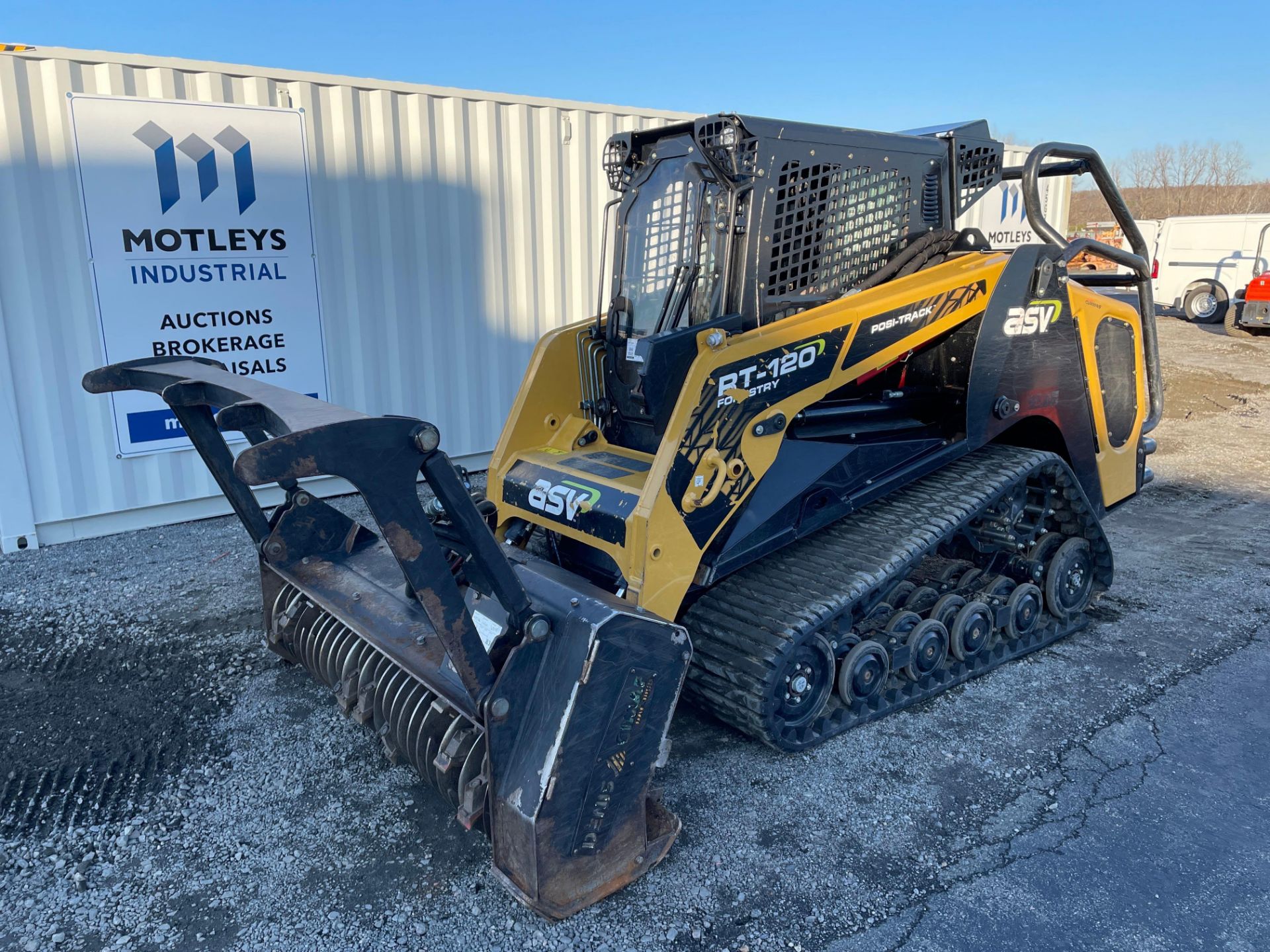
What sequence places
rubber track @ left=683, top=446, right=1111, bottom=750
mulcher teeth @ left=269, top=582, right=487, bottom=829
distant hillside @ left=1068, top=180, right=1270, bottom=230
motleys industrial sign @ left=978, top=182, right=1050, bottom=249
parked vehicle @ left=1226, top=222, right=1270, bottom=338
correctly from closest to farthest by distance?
mulcher teeth @ left=269, top=582, right=487, bottom=829 → rubber track @ left=683, top=446, right=1111, bottom=750 → motleys industrial sign @ left=978, top=182, right=1050, bottom=249 → parked vehicle @ left=1226, top=222, right=1270, bottom=338 → distant hillside @ left=1068, top=180, right=1270, bottom=230

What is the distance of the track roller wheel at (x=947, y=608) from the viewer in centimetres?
398

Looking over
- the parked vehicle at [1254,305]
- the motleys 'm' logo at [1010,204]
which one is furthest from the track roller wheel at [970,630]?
the parked vehicle at [1254,305]

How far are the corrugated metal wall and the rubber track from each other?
4.37 m

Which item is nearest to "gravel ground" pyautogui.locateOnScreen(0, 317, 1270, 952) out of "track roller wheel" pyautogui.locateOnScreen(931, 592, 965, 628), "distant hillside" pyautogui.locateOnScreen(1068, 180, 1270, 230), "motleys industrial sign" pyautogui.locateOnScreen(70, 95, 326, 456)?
"track roller wheel" pyautogui.locateOnScreen(931, 592, 965, 628)

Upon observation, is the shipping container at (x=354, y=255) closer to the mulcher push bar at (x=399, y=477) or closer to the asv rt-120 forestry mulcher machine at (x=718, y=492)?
the asv rt-120 forestry mulcher machine at (x=718, y=492)

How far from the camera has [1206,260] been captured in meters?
19.2

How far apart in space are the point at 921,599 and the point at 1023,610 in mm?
711

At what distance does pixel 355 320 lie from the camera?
7000 millimetres

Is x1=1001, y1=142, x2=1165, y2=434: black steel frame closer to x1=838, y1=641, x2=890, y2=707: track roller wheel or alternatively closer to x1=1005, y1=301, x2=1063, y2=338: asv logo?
x1=1005, y1=301, x2=1063, y2=338: asv logo

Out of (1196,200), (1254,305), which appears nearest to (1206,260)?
(1254,305)

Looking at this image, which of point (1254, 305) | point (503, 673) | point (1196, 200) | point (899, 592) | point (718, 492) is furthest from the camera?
point (1196, 200)

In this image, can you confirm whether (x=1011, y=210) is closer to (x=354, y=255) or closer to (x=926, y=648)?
(x=354, y=255)

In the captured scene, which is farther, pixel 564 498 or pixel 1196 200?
pixel 1196 200

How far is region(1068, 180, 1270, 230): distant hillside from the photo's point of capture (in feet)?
147
